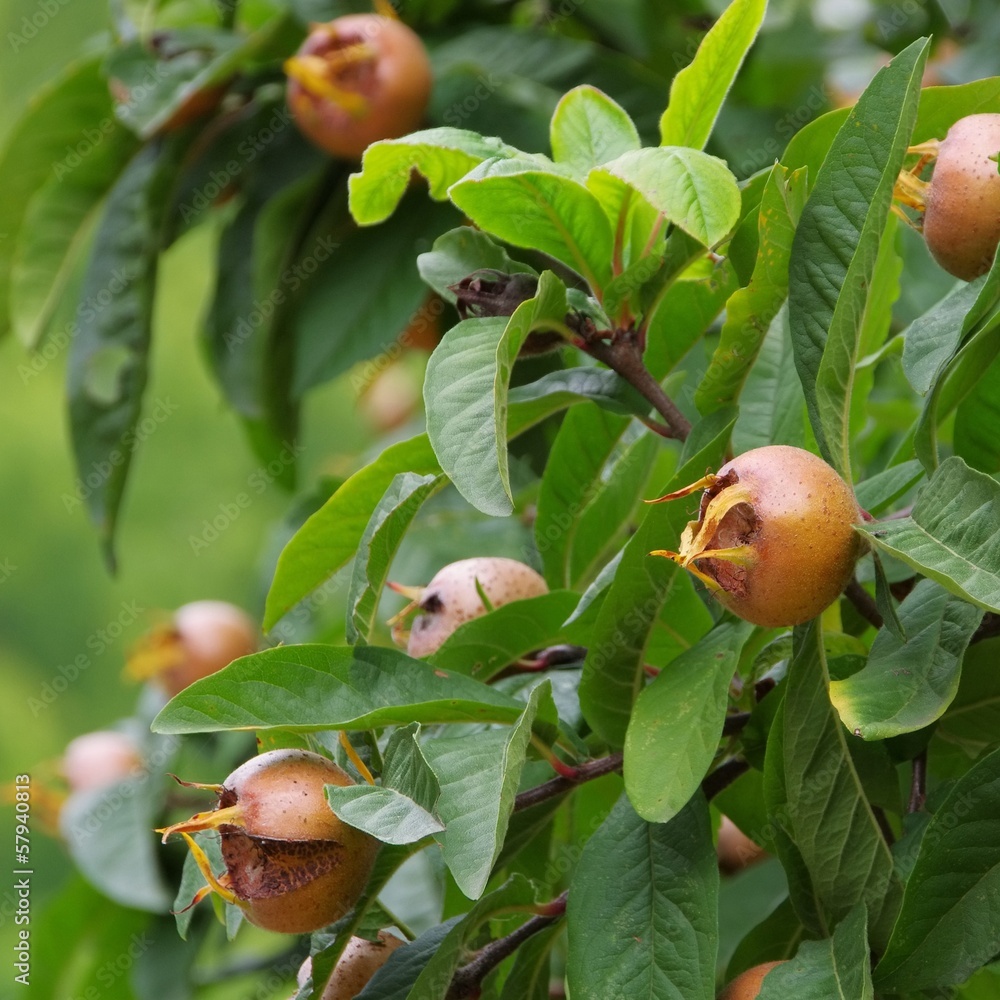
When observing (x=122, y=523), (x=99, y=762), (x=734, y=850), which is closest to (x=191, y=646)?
(x=99, y=762)

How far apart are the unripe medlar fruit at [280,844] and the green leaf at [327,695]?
3 cm

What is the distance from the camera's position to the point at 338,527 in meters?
0.78

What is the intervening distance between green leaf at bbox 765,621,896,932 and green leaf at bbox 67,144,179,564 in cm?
102

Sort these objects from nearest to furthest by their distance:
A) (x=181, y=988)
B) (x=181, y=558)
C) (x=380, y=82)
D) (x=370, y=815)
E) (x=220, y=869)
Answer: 1. (x=370, y=815)
2. (x=220, y=869)
3. (x=380, y=82)
4. (x=181, y=988)
5. (x=181, y=558)

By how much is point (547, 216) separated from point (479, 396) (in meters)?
0.14

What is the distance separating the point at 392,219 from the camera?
1.44m

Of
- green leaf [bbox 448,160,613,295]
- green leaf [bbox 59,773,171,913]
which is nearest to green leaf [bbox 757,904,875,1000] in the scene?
green leaf [bbox 448,160,613,295]

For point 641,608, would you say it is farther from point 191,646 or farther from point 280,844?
point 191,646

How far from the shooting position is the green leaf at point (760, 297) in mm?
629

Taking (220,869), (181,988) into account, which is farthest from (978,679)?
(181,988)

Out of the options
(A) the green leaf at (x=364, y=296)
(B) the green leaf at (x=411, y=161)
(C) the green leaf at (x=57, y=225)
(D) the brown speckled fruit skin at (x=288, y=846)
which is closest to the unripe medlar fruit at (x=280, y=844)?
(D) the brown speckled fruit skin at (x=288, y=846)

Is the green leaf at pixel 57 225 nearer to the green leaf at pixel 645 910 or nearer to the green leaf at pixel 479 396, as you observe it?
the green leaf at pixel 479 396

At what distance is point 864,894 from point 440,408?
323 mm

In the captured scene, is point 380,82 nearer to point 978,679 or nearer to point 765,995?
point 978,679
